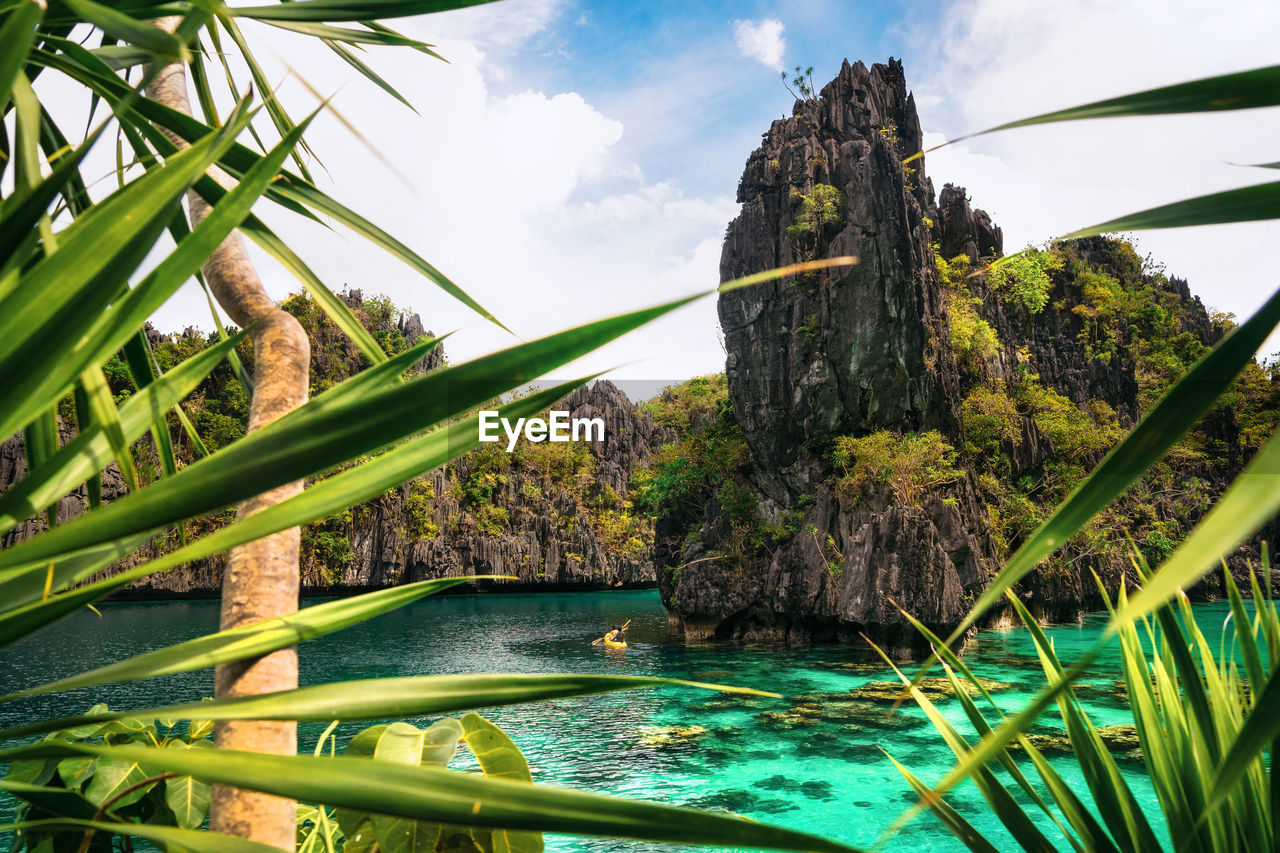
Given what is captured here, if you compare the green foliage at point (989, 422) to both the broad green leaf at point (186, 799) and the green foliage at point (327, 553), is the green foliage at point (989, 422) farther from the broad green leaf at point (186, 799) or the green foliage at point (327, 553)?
the green foliage at point (327, 553)

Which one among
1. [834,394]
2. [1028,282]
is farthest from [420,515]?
[1028,282]

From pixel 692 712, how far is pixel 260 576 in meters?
9.18

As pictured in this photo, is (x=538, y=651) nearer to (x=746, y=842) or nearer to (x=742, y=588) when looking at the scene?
(x=742, y=588)

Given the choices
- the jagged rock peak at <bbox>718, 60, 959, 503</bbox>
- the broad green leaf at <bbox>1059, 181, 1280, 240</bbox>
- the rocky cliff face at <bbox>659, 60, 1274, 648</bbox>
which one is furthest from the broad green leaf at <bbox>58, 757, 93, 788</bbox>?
the jagged rock peak at <bbox>718, 60, 959, 503</bbox>

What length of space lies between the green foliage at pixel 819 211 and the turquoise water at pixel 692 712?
26.1 feet

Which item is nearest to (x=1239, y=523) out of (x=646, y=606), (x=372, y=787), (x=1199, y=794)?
(x=372, y=787)

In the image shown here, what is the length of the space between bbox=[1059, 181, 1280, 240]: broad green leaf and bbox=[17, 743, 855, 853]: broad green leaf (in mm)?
354

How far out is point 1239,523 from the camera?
0.84 feet

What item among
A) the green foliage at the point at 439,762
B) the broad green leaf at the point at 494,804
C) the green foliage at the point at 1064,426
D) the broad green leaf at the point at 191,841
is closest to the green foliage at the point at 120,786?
the green foliage at the point at 439,762

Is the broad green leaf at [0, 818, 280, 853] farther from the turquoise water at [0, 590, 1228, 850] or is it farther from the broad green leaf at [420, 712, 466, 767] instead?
the turquoise water at [0, 590, 1228, 850]

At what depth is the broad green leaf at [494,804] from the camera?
373 mm

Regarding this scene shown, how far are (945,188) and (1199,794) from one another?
22.0m

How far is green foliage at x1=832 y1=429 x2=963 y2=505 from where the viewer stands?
39.6 ft

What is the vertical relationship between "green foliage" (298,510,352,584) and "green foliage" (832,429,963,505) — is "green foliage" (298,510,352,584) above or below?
below
